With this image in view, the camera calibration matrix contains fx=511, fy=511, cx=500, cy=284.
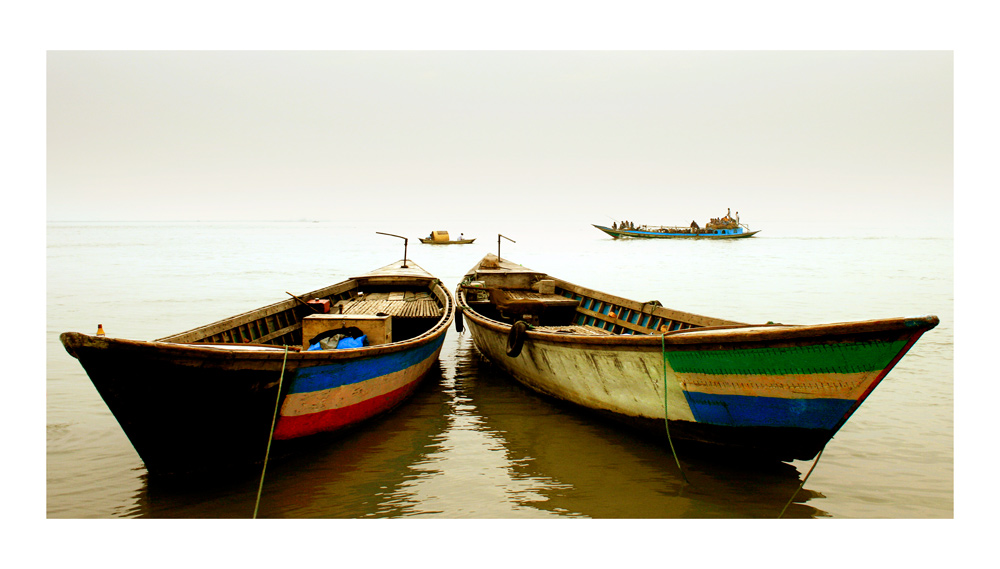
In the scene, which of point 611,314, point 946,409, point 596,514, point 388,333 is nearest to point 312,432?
point 388,333

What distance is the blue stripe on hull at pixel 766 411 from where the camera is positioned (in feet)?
13.7

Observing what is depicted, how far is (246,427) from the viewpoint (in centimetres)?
445

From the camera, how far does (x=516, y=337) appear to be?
684cm

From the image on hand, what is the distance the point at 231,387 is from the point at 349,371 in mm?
1147

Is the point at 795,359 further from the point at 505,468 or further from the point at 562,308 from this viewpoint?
the point at 562,308

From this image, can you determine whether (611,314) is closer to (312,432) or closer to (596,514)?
(596,514)

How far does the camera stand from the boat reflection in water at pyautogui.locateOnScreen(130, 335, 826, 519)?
14.2 ft

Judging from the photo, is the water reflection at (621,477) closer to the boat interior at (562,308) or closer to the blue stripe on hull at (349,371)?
the blue stripe on hull at (349,371)

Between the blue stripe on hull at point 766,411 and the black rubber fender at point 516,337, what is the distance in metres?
2.47

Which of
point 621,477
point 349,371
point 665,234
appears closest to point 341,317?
point 349,371

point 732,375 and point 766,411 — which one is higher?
point 732,375

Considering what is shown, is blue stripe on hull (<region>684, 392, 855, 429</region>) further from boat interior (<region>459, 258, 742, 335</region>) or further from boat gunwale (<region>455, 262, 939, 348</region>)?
boat interior (<region>459, 258, 742, 335</region>)

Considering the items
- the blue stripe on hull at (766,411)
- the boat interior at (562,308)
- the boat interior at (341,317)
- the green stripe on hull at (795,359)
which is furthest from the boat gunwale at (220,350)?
the blue stripe on hull at (766,411)

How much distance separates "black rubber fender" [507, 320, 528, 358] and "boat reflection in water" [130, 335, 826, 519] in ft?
3.28
